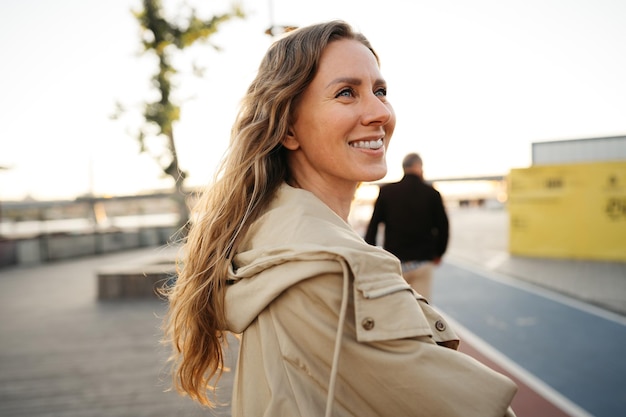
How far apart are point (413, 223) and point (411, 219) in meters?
0.05

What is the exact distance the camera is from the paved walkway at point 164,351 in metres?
3.87

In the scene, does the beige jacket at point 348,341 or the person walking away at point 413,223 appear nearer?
the beige jacket at point 348,341

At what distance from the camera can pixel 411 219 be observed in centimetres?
508

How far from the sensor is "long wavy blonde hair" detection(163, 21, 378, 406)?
130cm

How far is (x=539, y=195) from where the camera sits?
12.2 m

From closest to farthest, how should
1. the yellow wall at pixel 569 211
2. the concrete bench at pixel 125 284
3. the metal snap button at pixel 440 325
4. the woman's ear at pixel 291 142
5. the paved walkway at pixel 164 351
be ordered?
the metal snap button at pixel 440 325 → the woman's ear at pixel 291 142 → the paved walkway at pixel 164 351 → the concrete bench at pixel 125 284 → the yellow wall at pixel 569 211

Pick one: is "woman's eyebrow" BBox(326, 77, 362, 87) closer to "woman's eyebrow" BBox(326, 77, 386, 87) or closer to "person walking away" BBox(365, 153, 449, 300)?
"woman's eyebrow" BBox(326, 77, 386, 87)

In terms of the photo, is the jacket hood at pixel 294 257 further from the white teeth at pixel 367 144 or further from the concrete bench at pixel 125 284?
the concrete bench at pixel 125 284

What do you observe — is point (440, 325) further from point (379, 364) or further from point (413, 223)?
point (413, 223)

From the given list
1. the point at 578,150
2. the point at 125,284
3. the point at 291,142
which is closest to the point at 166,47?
the point at 125,284

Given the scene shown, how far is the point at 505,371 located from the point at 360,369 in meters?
4.03

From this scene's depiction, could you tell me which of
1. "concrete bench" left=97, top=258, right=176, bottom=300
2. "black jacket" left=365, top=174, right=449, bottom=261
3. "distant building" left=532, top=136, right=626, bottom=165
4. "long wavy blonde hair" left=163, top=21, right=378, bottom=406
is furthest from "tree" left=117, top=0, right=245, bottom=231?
"distant building" left=532, top=136, right=626, bottom=165

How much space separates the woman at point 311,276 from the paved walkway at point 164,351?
9.58ft

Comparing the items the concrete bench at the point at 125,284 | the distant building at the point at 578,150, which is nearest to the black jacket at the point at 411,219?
the concrete bench at the point at 125,284
